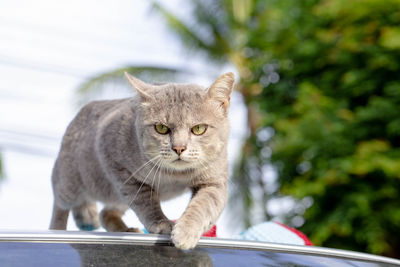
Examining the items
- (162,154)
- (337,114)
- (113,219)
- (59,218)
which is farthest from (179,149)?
(337,114)

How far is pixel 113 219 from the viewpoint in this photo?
106 inches

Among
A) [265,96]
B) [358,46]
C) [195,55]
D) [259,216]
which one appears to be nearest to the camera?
[358,46]

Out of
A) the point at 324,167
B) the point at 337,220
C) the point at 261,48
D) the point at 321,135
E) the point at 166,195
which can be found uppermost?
the point at 261,48

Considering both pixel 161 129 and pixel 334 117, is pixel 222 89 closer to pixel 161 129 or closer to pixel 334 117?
pixel 161 129

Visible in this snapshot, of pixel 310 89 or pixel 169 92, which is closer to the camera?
pixel 169 92

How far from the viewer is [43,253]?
148 centimetres

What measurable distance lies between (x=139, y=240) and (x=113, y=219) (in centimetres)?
109

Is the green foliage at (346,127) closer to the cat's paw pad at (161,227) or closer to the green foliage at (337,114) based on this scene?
the green foliage at (337,114)

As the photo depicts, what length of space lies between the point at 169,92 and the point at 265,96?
6.96 meters

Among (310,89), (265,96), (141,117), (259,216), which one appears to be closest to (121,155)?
(141,117)

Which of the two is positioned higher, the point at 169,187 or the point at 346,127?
the point at 346,127

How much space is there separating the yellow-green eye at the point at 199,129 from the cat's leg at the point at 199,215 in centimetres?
26

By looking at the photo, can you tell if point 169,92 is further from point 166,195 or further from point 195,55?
point 195,55

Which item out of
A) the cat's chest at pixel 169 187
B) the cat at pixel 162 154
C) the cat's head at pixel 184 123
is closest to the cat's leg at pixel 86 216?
the cat at pixel 162 154
